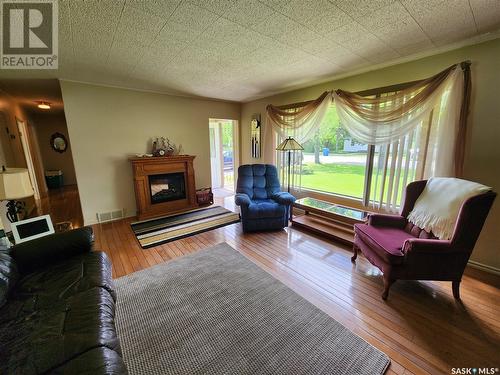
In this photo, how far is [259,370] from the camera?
1271 millimetres

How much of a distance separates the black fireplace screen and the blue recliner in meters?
1.47

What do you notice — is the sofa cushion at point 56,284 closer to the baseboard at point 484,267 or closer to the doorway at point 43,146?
the doorway at point 43,146

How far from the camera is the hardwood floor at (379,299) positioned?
1.38 metres

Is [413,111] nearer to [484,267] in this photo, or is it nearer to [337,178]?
[337,178]

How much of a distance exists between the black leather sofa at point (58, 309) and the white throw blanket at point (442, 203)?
2.56m

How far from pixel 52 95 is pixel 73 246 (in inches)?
159

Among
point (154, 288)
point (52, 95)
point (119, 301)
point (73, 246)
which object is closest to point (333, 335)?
point (154, 288)

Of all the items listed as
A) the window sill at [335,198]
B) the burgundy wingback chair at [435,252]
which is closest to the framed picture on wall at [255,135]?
the window sill at [335,198]

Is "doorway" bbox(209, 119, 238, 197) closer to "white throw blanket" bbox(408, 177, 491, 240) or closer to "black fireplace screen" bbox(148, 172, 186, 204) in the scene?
"black fireplace screen" bbox(148, 172, 186, 204)

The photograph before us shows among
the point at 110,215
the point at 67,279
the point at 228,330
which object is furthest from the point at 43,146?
the point at 228,330

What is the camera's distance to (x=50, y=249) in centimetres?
165

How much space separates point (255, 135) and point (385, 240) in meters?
3.58

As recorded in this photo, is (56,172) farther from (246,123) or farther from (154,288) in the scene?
(154,288)

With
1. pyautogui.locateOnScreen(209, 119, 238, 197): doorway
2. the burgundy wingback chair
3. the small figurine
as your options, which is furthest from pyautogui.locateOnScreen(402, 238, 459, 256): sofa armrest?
pyautogui.locateOnScreen(209, 119, 238, 197): doorway
